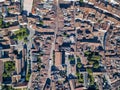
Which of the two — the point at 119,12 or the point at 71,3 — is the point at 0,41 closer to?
the point at 71,3

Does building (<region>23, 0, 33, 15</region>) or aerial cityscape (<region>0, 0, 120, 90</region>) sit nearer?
aerial cityscape (<region>0, 0, 120, 90</region>)

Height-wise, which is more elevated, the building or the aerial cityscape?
the building

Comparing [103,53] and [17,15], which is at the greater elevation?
[17,15]

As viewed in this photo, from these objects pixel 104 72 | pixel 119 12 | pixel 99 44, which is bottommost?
pixel 104 72

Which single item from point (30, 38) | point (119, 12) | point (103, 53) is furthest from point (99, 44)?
point (30, 38)

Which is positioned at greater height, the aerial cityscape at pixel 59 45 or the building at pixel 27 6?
the building at pixel 27 6

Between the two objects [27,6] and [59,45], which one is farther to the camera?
[27,6]

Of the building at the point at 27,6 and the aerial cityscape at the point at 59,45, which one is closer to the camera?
the aerial cityscape at the point at 59,45

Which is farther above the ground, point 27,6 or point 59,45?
point 27,6
